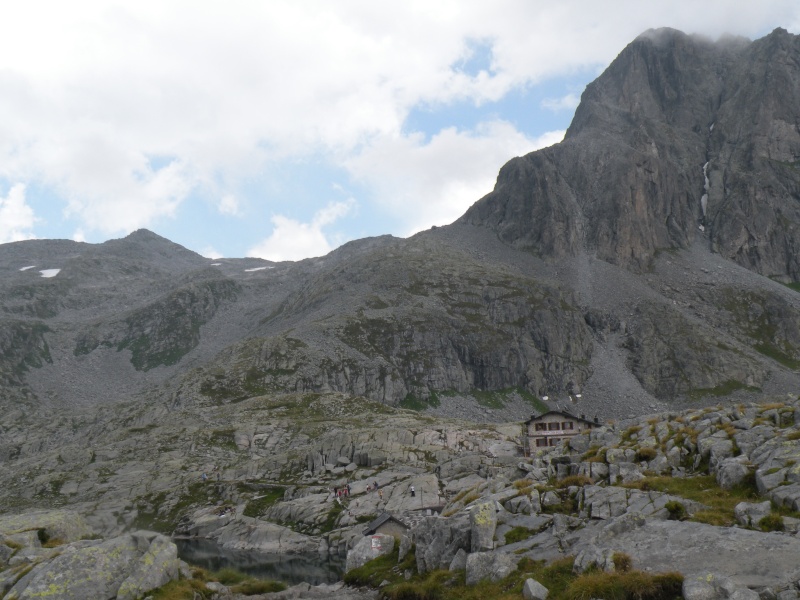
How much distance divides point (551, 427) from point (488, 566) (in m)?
69.8

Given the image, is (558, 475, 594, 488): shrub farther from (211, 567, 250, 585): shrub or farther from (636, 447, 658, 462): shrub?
(211, 567, 250, 585): shrub

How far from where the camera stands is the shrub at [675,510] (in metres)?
23.2

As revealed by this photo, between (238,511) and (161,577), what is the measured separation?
64674mm

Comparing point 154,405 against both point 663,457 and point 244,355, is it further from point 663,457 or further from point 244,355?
point 663,457

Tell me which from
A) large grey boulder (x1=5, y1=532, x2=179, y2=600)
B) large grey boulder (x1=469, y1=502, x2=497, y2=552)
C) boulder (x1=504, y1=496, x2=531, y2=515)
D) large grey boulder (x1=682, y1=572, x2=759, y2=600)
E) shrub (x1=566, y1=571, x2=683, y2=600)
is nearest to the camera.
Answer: large grey boulder (x1=682, y1=572, x2=759, y2=600)

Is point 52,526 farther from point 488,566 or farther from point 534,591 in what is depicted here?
point 534,591

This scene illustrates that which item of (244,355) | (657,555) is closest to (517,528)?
(657,555)

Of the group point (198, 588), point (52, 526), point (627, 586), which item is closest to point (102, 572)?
point (198, 588)

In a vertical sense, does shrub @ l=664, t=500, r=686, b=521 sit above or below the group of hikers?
above

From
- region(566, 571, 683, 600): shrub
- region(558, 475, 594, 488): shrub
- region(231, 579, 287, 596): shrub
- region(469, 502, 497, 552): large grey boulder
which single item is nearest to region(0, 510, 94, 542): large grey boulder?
region(231, 579, 287, 596): shrub

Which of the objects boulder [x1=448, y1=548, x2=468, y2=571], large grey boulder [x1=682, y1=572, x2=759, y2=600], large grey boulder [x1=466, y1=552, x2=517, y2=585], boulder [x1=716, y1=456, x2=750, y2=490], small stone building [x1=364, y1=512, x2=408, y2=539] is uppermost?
boulder [x1=716, y1=456, x2=750, y2=490]

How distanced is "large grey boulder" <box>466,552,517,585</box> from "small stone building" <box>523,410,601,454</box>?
217 ft

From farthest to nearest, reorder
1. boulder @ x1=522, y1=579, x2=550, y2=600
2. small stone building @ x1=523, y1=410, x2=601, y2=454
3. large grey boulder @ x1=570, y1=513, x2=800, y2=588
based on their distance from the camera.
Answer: small stone building @ x1=523, y1=410, x2=601, y2=454
boulder @ x1=522, y1=579, x2=550, y2=600
large grey boulder @ x1=570, y1=513, x2=800, y2=588

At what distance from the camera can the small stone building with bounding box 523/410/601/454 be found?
287 feet
